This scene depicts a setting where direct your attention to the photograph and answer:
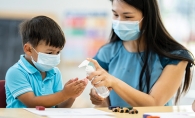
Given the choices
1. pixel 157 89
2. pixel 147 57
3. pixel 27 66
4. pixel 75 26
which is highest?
pixel 27 66

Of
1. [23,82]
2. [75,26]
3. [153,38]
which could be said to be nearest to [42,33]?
[23,82]

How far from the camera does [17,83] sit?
1.45 m

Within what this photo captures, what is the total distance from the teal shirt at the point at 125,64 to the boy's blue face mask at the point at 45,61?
1.39 feet

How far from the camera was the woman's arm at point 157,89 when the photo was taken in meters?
1.60

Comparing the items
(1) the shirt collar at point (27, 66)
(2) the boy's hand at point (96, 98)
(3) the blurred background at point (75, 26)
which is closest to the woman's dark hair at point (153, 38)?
(2) the boy's hand at point (96, 98)

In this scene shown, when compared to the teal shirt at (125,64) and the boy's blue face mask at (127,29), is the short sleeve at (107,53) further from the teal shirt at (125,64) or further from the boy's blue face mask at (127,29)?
the boy's blue face mask at (127,29)

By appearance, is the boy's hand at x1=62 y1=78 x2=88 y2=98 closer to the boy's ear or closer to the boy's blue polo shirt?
the boy's blue polo shirt

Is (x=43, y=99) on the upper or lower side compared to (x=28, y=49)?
lower

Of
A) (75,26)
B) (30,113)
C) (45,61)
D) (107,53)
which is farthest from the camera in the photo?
(75,26)

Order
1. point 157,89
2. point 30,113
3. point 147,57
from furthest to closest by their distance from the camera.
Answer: point 147,57, point 157,89, point 30,113

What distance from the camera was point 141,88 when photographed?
1.81 meters

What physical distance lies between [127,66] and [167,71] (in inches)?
8.0

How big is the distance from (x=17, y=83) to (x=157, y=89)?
0.65 meters

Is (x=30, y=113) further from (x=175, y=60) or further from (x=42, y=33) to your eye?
(x=175, y=60)
